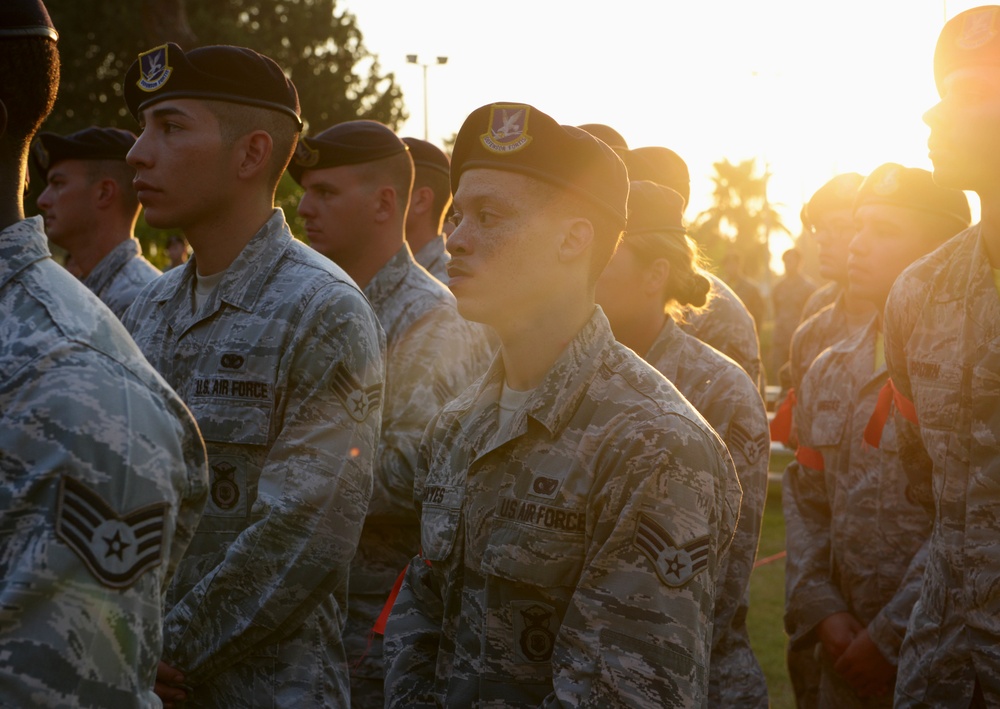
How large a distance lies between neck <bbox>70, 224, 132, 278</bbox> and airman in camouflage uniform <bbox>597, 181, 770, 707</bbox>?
10.8 ft

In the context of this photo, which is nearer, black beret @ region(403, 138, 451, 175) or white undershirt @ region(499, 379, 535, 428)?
white undershirt @ region(499, 379, 535, 428)

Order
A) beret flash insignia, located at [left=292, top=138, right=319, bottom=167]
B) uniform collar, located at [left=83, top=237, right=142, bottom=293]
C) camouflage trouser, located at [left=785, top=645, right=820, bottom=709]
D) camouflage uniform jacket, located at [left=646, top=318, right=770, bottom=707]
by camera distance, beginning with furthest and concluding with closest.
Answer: uniform collar, located at [left=83, top=237, right=142, bottom=293]
beret flash insignia, located at [left=292, top=138, right=319, bottom=167]
camouflage trouser, located at [left=785, top=645, right=820, bottom=709]
camouflage uniform jacket, located at [left=646, top=318, right=770, bottom=707]

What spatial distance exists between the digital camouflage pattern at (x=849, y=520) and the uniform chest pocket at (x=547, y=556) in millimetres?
2131

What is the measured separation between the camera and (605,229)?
287 centimetres

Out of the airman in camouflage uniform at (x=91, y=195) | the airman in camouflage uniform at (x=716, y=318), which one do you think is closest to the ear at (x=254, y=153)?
the airman in camouflage uniform at (x=716, y=318)

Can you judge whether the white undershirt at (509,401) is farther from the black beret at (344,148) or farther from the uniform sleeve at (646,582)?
the black beret at (344,148)

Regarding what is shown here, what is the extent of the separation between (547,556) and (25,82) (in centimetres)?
146

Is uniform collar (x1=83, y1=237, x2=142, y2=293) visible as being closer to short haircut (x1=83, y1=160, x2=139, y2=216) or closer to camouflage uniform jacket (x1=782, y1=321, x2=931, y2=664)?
short haircut (x1=83, y1=160, x2=139, y2=216)

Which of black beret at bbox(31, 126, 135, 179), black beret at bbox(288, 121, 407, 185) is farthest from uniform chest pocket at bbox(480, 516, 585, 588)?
black beret at bbox(31, 126, 135, 179)

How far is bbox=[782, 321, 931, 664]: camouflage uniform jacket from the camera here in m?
4.49

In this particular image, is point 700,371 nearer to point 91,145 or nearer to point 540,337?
point 540,337

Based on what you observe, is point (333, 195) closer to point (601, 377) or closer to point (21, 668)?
point (601, 377)

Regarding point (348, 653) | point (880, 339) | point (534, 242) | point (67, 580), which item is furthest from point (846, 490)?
point (67, 580)

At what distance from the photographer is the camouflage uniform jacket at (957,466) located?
10.3ft
